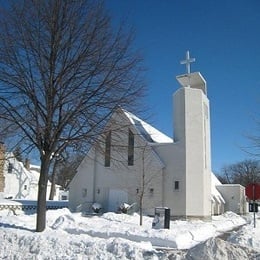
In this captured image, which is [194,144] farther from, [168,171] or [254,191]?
[254,191]

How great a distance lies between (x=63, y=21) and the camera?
14.4 meters

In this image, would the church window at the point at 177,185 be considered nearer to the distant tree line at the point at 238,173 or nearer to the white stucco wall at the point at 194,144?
the white stucco wall at the point at 194,144

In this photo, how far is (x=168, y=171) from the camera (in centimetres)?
3203

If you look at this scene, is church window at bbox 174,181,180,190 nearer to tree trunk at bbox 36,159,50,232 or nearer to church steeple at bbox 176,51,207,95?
church steeple at bbox 176,51,207,95

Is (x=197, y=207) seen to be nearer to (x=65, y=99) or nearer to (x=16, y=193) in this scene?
(x=65, y=99)

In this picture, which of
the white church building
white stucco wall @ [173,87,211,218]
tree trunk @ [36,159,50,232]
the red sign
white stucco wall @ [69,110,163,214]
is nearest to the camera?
tree trunk @ [36,159,50,232]

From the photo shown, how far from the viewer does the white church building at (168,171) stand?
31108mm

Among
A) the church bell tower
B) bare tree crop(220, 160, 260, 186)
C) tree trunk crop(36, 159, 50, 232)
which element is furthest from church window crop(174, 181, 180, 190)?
bare tree crop(220, 160, 260, 186)

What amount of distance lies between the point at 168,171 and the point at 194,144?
3.17 metres

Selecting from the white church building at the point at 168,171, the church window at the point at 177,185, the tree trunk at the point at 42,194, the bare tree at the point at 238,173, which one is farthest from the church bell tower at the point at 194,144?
the bare tree at the point at 238,173

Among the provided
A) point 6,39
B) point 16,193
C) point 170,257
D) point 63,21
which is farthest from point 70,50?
point 16,193

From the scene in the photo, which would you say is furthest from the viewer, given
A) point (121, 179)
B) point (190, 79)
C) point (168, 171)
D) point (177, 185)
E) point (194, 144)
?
point (190, 79)

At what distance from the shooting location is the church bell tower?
3091 centimetres

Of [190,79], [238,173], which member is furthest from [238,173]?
[190,79]
